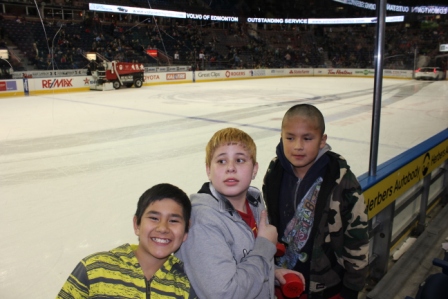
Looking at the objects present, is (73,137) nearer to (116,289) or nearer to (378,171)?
(378,171)

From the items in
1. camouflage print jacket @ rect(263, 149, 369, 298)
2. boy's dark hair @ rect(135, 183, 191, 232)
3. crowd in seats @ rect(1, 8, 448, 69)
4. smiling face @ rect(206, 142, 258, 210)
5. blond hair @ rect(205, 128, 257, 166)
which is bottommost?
camouflage print jacket @ rect(263, 149, 369, 298)

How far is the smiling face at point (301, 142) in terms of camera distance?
1609 millimetres

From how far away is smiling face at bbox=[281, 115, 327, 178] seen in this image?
161 centimetres

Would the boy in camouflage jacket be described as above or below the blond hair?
below

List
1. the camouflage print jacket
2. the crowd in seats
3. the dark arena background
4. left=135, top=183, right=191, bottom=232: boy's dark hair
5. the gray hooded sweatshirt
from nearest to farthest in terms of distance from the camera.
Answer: the gray hooded sweatshirt < left=135, top=183, right=191, bottom=232: boy's dark hair < the camouflage print jacket < the dark arena background < the crowd in seats

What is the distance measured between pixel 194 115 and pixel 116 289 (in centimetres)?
690

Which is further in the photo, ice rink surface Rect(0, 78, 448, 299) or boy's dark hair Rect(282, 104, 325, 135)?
ice rink surface Rect(0, 78, 448, 299)

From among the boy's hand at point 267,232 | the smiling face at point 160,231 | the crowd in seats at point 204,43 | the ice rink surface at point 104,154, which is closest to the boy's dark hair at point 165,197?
the smiling face at point 160,231

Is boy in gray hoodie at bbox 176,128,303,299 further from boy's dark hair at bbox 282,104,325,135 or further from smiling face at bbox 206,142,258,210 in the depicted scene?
boy's dark hair at bbox 282,104,325,135

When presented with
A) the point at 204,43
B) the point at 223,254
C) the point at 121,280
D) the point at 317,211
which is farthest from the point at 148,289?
the point at 204,43

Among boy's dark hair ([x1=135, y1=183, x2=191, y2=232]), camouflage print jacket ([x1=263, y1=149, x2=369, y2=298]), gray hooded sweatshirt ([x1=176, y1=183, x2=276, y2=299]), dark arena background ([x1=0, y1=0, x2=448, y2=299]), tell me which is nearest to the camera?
gray hooded sweatshirt ([x1=176, y1=183, x2=276, y2=299])

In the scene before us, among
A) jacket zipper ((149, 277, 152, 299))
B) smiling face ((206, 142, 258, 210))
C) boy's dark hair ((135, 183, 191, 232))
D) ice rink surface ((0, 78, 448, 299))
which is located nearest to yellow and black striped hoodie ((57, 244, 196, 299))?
jacket zipper ((149, 277, 152, 299))

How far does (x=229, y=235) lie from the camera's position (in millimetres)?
1141

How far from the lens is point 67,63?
15219mm
